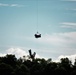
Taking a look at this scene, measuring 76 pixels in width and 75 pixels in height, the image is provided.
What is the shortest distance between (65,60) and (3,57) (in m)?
37.4

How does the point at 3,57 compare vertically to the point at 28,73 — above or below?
above

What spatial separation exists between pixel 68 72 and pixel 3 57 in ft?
140

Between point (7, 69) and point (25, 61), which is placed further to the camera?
point (25, 61)

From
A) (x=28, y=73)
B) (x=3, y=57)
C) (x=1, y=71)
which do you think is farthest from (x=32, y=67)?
(x=3, y=57)

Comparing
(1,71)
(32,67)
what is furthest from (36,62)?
(1,71)

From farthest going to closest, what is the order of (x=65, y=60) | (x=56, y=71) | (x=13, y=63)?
(x=13, y=63)
(x=65, y=60)
(x=56, y=71)

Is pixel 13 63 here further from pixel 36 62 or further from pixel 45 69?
pixel 45 69

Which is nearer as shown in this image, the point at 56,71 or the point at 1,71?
the point at 56,71

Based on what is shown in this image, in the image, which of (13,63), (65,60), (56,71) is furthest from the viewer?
(13,63)

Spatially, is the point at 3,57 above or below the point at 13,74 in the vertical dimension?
above

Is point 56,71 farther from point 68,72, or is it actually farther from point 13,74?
point 13,74

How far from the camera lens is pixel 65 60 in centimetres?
15488

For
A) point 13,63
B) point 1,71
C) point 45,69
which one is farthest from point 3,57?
point 45,69

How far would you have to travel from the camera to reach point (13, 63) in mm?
169625
